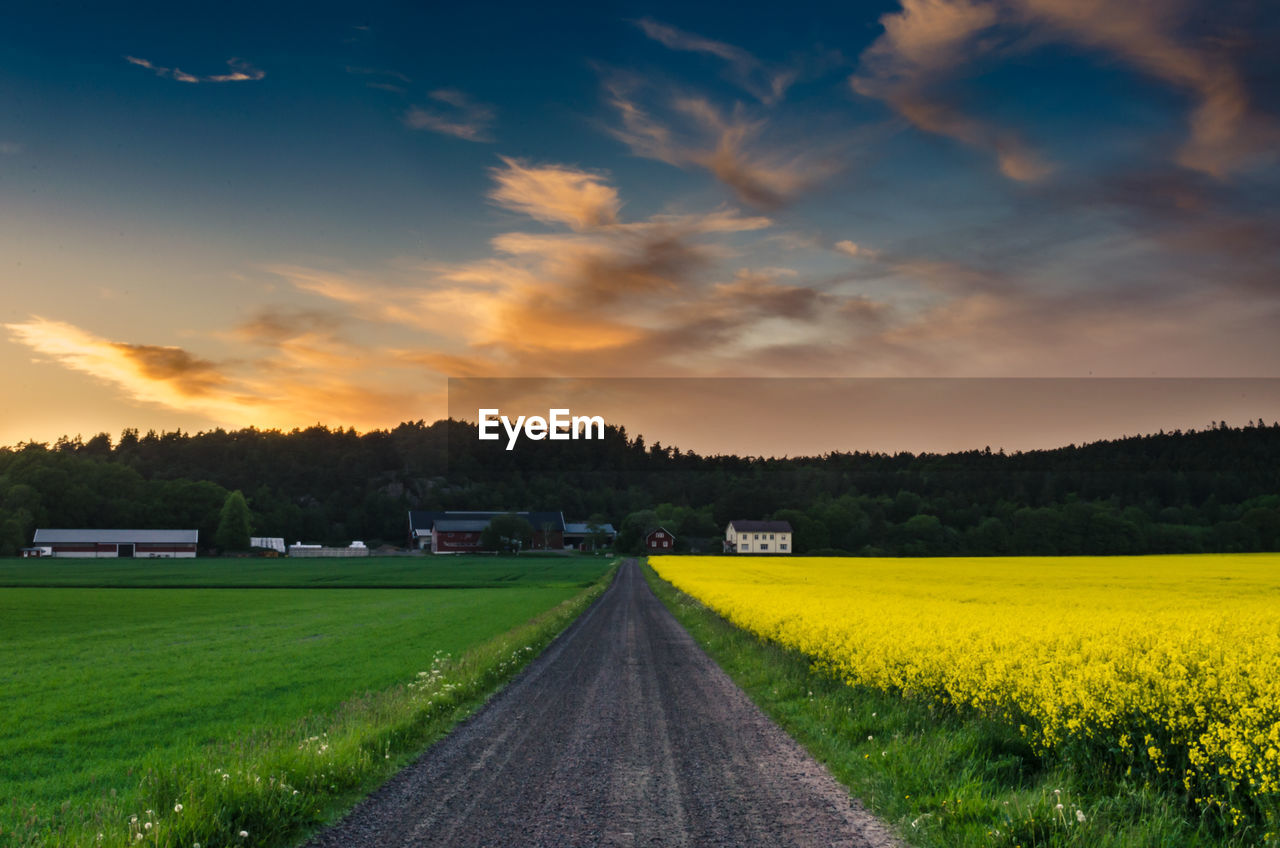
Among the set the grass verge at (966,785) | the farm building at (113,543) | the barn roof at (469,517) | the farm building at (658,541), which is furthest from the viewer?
the barn roof at (469,517)

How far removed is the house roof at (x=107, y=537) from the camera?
458ft

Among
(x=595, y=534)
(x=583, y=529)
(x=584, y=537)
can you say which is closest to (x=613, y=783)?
(x=595, y=534)

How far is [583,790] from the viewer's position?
971cm

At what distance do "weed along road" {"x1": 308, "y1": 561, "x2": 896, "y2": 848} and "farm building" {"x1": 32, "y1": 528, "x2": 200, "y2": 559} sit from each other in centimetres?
14795

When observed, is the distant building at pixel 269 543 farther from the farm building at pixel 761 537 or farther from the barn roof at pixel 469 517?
the farm building at pixel 761 537

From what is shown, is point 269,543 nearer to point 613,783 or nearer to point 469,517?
point 469,517

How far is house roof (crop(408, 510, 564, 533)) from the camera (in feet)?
543

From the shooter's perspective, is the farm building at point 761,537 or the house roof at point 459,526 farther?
the house roof at point 459,526

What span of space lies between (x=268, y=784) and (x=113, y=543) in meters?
162

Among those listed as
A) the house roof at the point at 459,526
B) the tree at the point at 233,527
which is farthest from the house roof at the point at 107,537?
the house roof at the point at 459,526

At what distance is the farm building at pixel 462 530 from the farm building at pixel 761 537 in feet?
130

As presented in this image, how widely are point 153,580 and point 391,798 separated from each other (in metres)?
72.0

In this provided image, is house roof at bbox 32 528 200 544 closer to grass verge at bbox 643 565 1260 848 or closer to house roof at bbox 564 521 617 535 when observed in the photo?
house roof at bbox 564 521 617 535

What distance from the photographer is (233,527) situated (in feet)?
499
